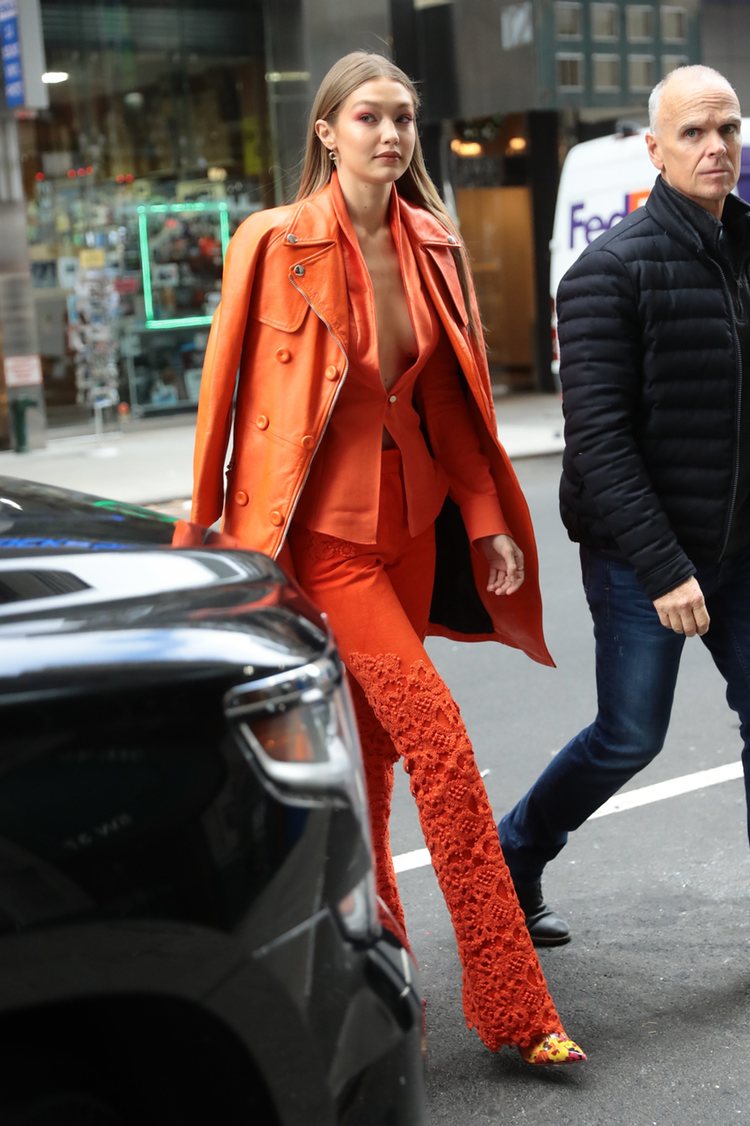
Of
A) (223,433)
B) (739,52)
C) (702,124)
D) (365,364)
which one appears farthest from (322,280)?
(739,52)

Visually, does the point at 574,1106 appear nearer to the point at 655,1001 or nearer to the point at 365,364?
the point at 655,1001

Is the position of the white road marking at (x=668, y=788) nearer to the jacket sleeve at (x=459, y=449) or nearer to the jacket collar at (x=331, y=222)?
the jacket sleeve at (x=459, y=449)

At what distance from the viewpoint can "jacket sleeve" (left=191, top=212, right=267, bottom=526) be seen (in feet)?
10.3

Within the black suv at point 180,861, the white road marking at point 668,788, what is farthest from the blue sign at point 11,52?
the black suv at point 180,861

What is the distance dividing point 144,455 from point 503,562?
A: 41.2ft

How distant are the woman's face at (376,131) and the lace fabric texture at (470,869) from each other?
3.50 ft

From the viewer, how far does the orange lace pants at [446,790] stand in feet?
9.80

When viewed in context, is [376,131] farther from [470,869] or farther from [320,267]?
[470,869]

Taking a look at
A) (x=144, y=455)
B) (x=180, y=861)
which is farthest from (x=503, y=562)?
(x=144, y=455)

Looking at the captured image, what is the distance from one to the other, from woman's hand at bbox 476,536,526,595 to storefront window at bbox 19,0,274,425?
14.3 metres

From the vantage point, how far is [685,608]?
319 cm

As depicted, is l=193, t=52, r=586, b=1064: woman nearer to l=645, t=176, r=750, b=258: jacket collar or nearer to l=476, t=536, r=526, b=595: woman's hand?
l=476, t=536, r=526, b=595: woman's hand

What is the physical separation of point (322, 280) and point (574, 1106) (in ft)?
5.71

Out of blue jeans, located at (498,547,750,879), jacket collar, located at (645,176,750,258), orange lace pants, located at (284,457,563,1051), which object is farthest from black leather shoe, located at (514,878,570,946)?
jacket collar, located at (645,176,750,258)
